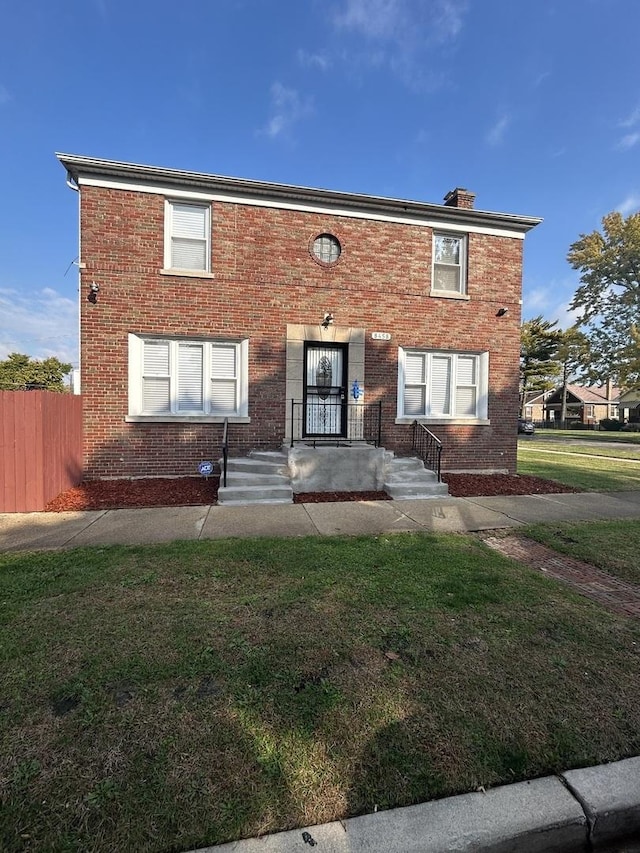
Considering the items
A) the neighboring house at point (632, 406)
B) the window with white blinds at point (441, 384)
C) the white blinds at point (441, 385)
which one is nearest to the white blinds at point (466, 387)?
the window with white blinds at point (441, 384)

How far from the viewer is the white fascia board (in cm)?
815

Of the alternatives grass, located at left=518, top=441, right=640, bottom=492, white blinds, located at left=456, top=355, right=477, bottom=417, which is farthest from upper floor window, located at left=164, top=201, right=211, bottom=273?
grass, located at left=518, top=441, right=640, bottom=492

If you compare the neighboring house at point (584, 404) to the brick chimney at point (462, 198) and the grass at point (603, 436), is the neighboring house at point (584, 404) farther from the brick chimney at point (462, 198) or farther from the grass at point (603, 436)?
the brick chimney at point (462, 198)

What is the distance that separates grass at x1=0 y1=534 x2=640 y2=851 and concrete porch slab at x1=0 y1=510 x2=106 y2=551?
3.44ft

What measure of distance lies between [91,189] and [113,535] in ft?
21.7

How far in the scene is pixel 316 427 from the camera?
936 cm

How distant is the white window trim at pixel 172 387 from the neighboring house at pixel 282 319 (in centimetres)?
3

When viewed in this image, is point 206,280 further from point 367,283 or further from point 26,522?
point 26,522

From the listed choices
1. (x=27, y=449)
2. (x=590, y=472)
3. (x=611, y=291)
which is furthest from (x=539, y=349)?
(x=27, y=449)

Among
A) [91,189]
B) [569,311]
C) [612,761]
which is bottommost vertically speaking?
[612,761]

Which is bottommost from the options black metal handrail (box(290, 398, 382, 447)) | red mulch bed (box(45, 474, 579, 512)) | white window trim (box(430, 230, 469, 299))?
red mulch bed (box(45, 474, 579, 512))

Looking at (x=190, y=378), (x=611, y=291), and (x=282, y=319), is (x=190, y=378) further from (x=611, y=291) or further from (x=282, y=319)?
(x=611, y=291)

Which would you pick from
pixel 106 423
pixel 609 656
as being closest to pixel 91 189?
pixel 106 423

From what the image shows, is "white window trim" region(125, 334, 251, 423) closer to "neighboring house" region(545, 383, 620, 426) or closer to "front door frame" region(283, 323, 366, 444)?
"front door frame" region(283, 323, 366, 444)
